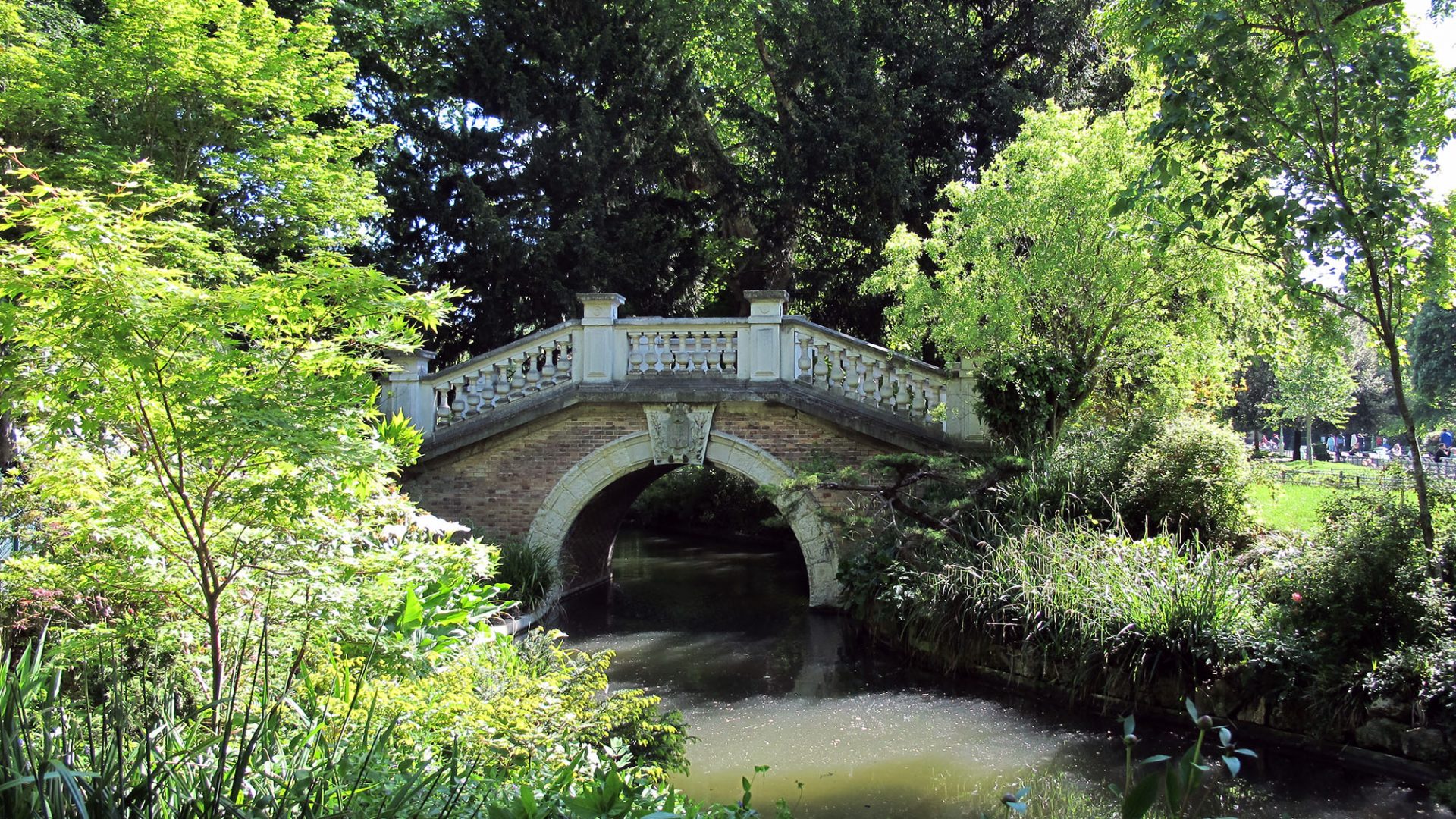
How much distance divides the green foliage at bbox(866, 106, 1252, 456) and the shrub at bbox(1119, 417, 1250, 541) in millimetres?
1054

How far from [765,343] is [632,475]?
9.55 ft

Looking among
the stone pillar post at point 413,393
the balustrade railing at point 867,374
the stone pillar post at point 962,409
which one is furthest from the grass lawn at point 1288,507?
the stone pillar post at point 413,393

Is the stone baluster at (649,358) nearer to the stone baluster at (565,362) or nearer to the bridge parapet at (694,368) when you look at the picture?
the bridge parapet at (694,368)

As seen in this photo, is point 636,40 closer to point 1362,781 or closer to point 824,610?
point 824,610

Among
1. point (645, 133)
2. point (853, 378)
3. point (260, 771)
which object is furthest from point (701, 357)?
point (260, 771)

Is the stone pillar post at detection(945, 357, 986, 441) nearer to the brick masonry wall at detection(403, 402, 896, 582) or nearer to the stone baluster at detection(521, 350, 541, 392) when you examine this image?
the brick masonry wall at detection(403, 402, 896, 582)

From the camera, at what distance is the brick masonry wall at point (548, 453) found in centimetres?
1121

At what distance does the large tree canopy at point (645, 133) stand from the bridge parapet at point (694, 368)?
3.37 metres

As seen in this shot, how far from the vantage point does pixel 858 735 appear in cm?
728

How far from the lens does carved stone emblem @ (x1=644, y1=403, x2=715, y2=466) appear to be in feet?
37.4

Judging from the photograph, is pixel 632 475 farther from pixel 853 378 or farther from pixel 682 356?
pixel 853 378

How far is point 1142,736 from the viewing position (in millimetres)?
6977

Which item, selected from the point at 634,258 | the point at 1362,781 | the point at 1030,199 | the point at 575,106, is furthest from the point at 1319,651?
the point at 575,106

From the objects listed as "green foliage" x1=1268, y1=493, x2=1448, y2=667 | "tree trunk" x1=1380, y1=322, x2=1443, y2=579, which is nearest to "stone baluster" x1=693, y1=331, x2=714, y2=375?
"green foliage" x1=1268, y1=493, x2=1448, y2=667
